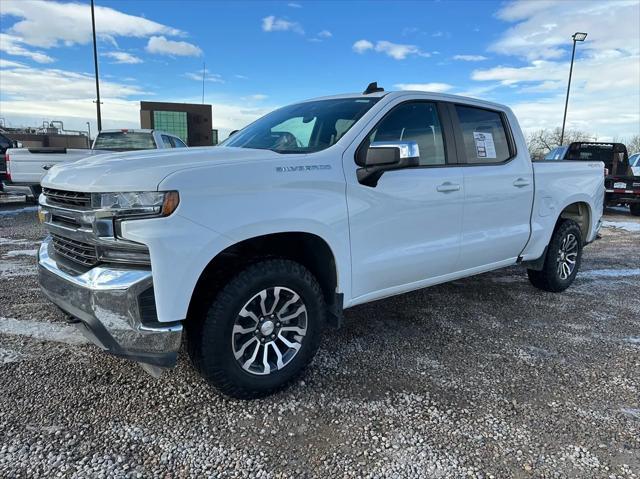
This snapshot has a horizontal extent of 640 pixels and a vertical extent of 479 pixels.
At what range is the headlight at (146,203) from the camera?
2461mm

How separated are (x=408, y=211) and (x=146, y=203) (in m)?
1.85

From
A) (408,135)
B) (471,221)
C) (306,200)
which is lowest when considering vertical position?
(471,221)

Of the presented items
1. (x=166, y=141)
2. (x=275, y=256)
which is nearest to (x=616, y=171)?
(x=166, y=141)

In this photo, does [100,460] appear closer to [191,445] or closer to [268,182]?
[191,445]

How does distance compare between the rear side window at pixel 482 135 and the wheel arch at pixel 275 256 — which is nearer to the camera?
the wheel arch at pixel 275 256

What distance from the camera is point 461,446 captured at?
256 cm

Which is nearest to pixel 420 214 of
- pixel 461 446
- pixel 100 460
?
pixel 461 446

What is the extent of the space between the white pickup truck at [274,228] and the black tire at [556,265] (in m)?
1.02

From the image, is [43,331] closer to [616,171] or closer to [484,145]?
[484,145]

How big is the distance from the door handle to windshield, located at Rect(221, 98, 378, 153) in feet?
2.71

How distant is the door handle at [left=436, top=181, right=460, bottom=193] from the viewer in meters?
3.73

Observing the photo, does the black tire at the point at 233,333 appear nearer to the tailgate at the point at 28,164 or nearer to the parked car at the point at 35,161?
the parked car at the point at 35,161

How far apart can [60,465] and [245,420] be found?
3.08ft

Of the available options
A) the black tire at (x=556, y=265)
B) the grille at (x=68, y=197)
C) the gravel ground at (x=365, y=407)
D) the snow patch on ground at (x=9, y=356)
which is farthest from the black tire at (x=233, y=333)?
the black tire at (x=556, y=265)
